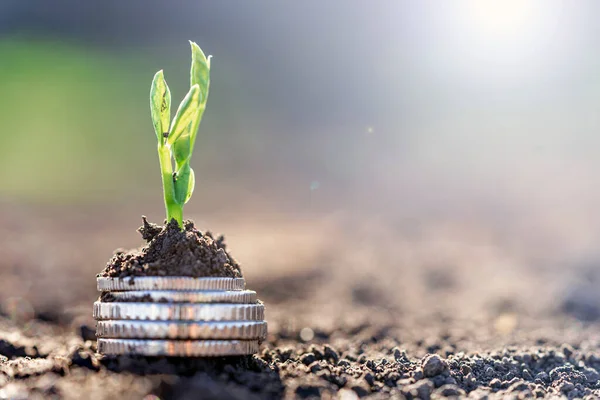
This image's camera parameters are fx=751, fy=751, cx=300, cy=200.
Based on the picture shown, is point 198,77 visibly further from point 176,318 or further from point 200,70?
point 176,318

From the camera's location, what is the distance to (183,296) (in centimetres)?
375

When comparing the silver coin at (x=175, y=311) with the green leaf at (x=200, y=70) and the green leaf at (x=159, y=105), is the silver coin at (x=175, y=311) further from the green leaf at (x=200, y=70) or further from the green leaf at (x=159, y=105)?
the green leaf at (x=200, y=70)

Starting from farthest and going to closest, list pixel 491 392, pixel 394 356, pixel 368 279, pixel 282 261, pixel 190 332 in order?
pixel 282 261 < pixel 368 279 < pixel 394 356 < pixel 491 392 < pixel 190 332

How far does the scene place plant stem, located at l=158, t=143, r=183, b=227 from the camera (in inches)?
165

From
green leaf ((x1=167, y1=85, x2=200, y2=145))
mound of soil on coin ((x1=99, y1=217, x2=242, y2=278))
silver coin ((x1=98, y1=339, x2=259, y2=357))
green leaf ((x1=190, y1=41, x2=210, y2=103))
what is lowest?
silver coin ((x1=98, y1=339, x2=259, y2=357))

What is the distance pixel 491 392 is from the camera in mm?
3992

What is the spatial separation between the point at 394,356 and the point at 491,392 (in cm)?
111

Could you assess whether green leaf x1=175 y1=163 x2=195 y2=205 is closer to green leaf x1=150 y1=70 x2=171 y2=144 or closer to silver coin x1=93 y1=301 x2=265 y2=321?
green leaf x1=150 y1=70 x2=171 y2=144

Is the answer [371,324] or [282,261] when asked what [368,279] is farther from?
[371,324]

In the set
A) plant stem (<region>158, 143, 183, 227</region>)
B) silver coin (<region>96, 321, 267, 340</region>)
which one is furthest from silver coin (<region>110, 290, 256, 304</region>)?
plant stem (<region>158, 143, 183, 227</region>)

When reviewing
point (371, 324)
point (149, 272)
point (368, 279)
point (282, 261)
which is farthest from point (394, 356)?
point (282, 261)

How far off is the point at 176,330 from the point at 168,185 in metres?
0.90

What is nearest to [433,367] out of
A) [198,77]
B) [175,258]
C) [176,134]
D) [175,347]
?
[175,347]

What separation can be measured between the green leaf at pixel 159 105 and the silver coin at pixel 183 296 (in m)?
0.89
